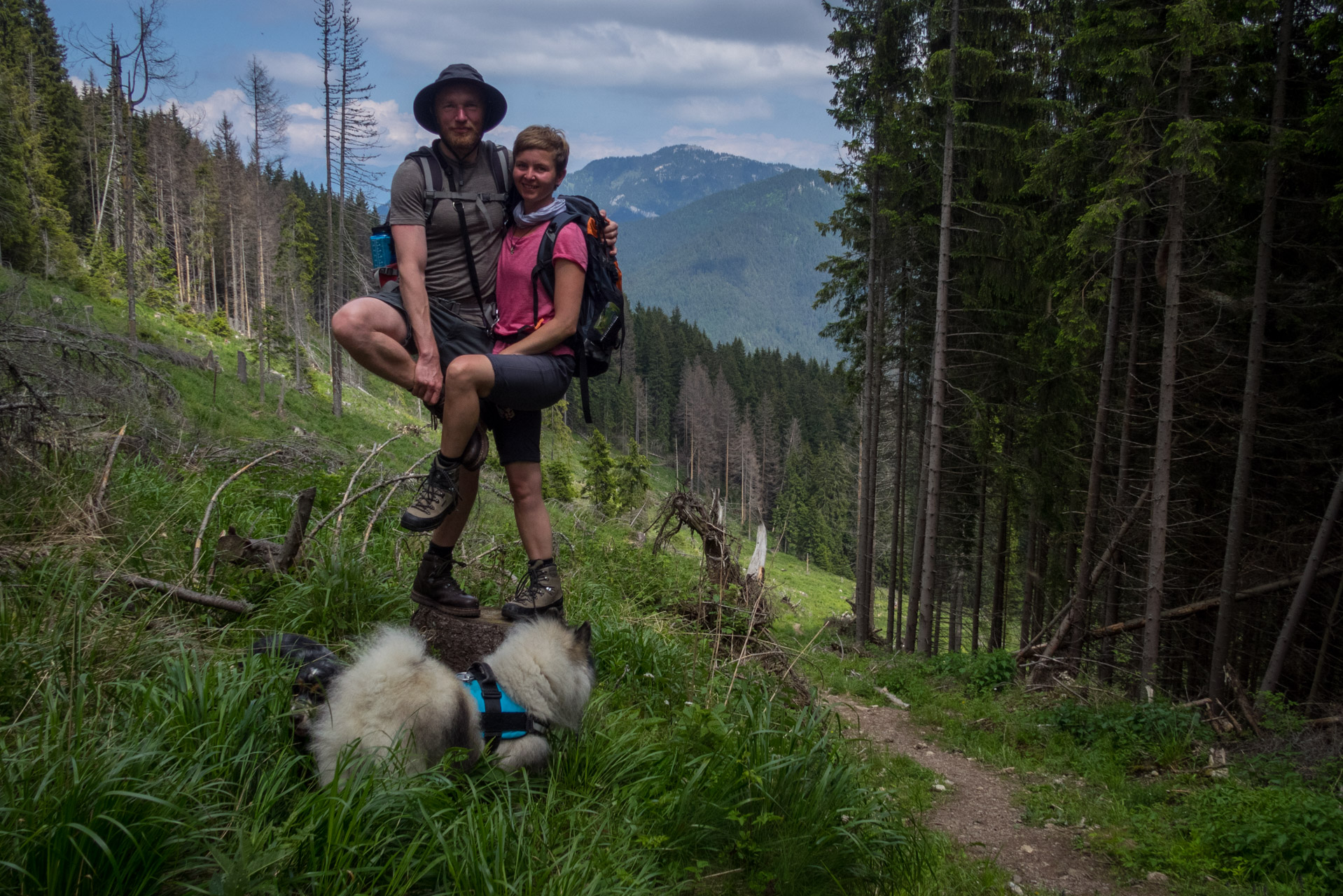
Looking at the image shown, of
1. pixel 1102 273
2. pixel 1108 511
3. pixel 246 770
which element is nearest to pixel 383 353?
pixel 246 770

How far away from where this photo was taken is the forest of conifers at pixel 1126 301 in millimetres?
8844

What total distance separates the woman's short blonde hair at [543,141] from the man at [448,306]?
0.28 m

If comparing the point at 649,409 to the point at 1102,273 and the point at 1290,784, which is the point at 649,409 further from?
the point at 1290,784

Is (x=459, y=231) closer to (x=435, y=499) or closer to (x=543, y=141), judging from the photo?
(x=543, y=141)

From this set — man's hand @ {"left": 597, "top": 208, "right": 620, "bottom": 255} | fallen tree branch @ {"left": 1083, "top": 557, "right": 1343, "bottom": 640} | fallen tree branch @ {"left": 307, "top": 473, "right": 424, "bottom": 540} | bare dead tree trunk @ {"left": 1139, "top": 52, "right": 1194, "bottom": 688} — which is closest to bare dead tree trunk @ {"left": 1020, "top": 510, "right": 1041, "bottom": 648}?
fallen tree branch @ {"left": 1083, "top": 557, "right": 1343, "bottom": 640}

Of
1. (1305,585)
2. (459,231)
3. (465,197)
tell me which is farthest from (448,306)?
(1305,585)

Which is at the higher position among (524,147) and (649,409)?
(524,147)

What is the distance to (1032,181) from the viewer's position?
35.5 ft

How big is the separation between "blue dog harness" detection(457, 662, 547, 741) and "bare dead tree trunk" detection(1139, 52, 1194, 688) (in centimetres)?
912

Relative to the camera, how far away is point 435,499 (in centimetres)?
376

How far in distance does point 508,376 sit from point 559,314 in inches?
16.5

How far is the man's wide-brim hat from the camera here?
12.0ft

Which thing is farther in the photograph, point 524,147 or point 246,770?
point 524,147

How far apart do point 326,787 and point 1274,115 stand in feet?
37.4
